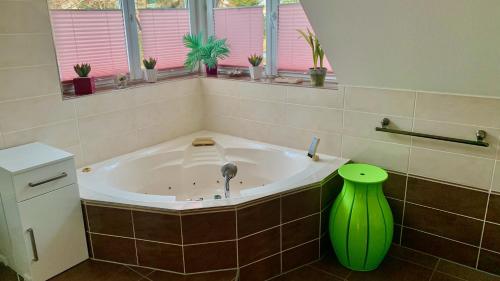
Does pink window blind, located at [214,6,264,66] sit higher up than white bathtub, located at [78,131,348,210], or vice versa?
pink window blind, located at [214,6,264,66]

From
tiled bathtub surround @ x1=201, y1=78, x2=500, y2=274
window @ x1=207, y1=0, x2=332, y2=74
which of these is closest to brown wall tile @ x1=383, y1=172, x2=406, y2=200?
tiled bathtub surround @ x1=201, y1=78, x2=500, y2=274

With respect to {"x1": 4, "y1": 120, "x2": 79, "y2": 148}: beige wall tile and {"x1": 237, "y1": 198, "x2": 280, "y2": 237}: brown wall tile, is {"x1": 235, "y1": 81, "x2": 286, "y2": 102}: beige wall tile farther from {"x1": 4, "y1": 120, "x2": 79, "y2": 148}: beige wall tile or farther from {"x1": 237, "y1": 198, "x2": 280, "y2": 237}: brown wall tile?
{"x1": 4, "y1": 120, "x2": 79, "y2": 148}: beige wall tile

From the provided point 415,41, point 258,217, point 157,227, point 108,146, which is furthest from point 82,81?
point 415,41

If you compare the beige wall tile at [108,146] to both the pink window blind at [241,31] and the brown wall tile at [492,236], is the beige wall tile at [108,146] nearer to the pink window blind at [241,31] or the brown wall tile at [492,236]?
the pink window blind at [241,31]

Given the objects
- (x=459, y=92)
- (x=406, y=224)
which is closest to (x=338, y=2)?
(x=459, y=92)

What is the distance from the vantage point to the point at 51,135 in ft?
7.75

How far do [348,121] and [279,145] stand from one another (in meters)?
0.60

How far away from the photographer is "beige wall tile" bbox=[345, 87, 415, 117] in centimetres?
227

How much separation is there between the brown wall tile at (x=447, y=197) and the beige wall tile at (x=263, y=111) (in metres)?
1.00

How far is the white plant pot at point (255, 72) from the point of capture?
2.99 m

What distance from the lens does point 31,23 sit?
2.17 meters

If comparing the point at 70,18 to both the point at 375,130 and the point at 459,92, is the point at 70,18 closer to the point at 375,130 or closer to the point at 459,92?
the point at 375,130

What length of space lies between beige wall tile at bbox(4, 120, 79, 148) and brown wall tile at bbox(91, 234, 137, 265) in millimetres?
656

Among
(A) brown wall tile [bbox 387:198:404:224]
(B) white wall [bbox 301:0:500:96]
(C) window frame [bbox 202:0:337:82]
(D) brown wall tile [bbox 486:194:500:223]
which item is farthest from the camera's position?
(C) window frame [bbox 202:0:337:82]
